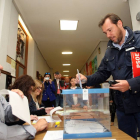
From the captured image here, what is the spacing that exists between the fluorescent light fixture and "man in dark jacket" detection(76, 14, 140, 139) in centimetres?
200

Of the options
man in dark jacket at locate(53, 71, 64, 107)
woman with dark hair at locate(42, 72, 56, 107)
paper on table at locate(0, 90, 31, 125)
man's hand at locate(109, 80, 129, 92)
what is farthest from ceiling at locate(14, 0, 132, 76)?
paper on table at locate(0, 90, 31, 125)

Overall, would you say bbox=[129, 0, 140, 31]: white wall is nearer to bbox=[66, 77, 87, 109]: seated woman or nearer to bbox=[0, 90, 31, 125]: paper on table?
bbox=[66, 77, 87, 109]: seated woman

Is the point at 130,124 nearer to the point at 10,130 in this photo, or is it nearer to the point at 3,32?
the point at 10,130

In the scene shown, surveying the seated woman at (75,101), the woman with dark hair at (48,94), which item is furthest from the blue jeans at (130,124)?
the woman with dark hair at (48,94)

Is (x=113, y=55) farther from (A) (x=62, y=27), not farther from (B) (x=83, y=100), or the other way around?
(A) (x=62, y=27)

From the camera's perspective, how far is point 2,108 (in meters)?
0.69

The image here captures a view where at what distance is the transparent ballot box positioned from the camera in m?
0.69

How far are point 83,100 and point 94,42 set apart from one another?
150 inches


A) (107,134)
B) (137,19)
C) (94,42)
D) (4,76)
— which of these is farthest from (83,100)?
(94,42)

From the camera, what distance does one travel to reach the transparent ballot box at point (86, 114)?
0.69 m

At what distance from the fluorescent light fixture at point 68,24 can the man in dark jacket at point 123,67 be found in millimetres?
1998

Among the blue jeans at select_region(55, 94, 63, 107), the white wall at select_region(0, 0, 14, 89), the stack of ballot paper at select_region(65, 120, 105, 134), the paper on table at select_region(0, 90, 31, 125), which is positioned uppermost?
the white wall at select_region(0, 0, 14, 89)

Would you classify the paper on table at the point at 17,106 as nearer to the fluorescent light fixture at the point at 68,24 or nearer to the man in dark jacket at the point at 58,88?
the fluorescent light fixture at the point at 68,24

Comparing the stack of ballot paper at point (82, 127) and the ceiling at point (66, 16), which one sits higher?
the ceiling at point (66, 16)
